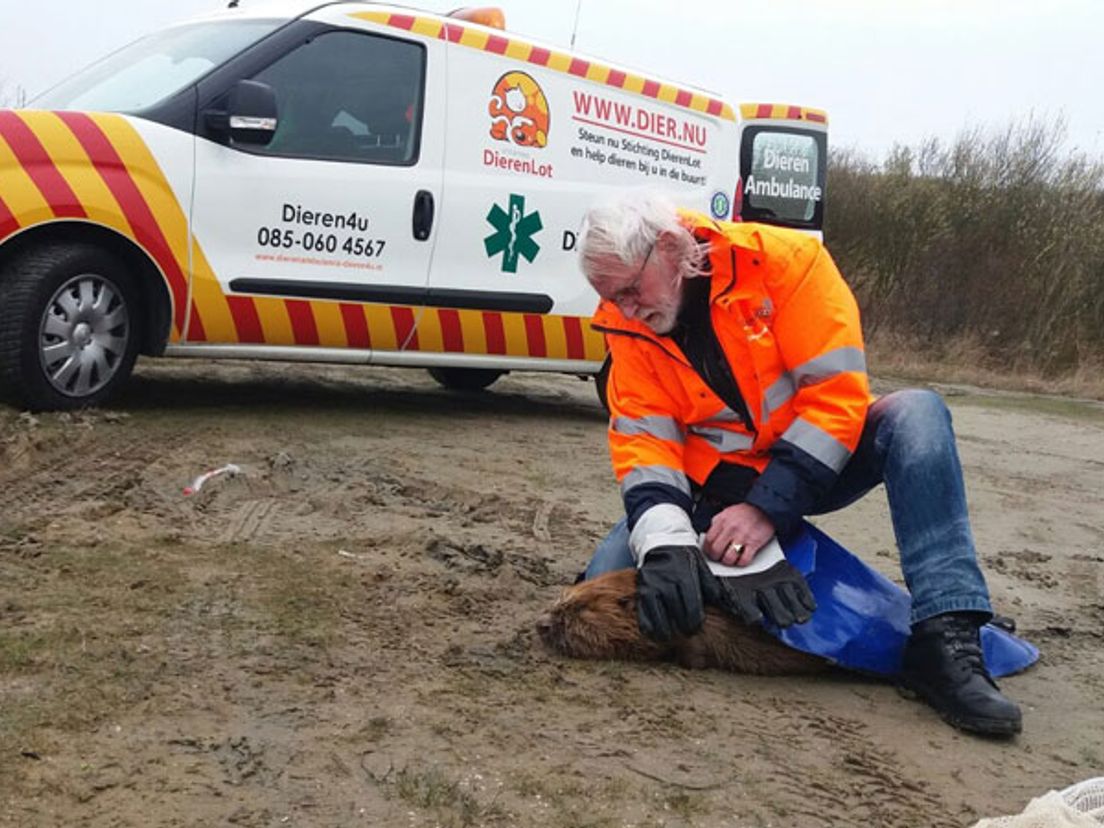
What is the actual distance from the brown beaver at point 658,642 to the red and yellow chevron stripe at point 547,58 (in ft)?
12.5

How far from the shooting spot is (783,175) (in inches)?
310

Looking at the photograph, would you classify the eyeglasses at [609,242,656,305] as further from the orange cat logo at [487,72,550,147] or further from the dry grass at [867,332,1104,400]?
the dry grass at [867,332,1104,400]

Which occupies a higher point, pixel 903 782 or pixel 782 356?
pixel 782 356

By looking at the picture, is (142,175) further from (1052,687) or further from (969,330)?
(969,330)

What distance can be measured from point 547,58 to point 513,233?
3.07 feet

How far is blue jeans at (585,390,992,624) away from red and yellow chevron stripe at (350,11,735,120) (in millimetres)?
3731

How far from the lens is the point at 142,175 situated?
534cm

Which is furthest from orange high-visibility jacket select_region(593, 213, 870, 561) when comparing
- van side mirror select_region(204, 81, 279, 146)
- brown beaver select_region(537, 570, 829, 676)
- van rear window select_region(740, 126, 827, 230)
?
van rear window select_region(740, 126, 827, 230)

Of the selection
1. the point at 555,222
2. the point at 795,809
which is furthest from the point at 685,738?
the point at 555,222

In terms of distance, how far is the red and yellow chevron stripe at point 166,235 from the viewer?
16.6 ft

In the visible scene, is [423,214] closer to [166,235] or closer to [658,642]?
[166,235]

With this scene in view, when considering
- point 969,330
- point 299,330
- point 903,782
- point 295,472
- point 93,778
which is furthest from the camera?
point 969,330

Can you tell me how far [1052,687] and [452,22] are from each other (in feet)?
14.2

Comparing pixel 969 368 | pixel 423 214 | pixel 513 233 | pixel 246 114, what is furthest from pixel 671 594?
pixel 969 368
